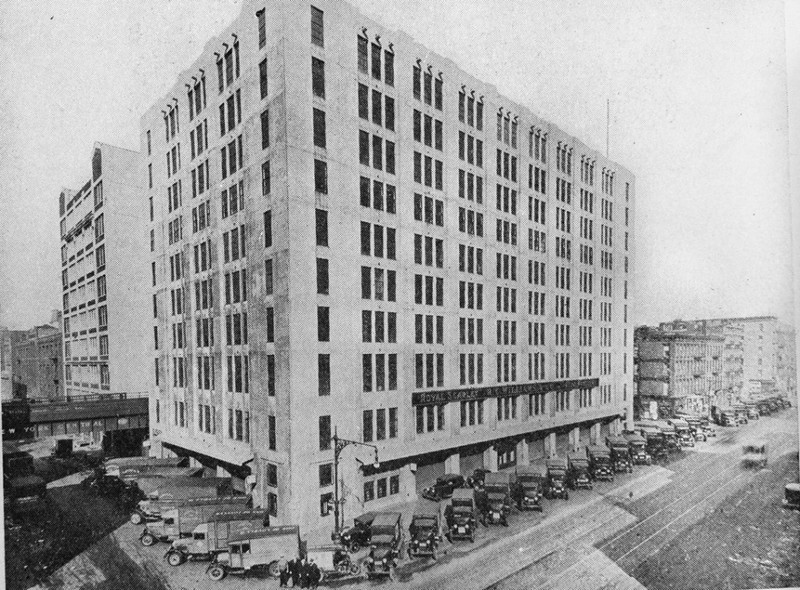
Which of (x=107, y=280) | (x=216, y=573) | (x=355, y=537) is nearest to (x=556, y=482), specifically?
(x=355, y=537)

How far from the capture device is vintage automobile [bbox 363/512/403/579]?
18141mm

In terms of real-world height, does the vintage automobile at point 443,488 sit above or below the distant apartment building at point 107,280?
below

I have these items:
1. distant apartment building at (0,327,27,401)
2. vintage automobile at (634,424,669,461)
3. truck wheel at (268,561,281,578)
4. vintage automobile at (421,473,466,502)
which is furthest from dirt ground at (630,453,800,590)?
distant apartment building at (0,327,27,401)

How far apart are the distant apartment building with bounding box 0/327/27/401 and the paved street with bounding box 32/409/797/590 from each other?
7.49 metres

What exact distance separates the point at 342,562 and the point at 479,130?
82.5ft

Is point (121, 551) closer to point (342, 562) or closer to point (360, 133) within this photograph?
point (342, 562)

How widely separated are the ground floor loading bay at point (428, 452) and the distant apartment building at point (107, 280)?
20.1ft

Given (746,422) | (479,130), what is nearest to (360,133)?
(479,130)

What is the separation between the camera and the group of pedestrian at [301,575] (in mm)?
17688

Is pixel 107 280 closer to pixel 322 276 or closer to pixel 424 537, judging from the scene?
pixel 322 276

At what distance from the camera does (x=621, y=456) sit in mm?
32750

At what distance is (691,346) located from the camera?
4978 centimetres

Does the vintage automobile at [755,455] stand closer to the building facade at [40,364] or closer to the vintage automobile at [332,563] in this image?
the vintage automobile at [332,563]

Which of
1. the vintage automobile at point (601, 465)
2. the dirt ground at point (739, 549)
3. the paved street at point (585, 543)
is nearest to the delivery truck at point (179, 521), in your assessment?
the paved street at point (585, 543)
